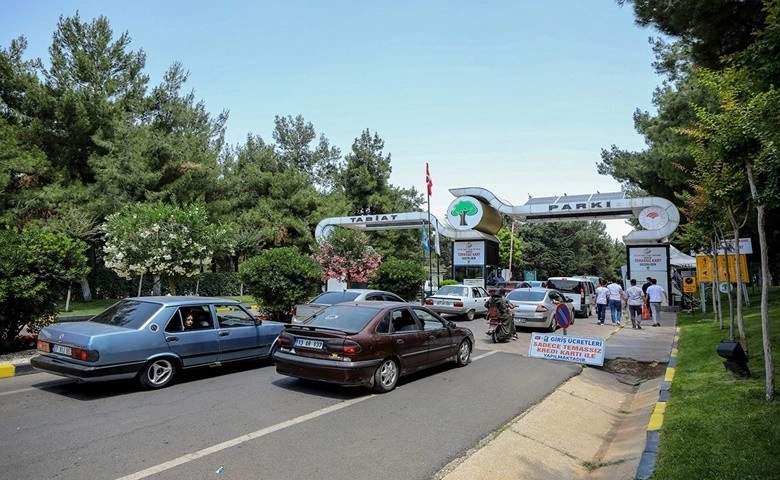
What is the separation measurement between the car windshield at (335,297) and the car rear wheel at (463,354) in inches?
204

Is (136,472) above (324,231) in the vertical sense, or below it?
below

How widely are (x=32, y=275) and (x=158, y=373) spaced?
458cm

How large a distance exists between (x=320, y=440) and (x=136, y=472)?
1869 millimetres

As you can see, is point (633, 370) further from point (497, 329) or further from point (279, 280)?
point (279, 280)

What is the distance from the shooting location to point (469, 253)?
30.4 metres

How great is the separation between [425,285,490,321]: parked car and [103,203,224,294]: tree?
9.25m

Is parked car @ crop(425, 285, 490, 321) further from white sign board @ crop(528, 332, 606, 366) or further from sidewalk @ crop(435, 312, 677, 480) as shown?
sidewalk @ crop(435, 312, 677, 480)

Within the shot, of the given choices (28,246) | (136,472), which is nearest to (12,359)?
(28,246)

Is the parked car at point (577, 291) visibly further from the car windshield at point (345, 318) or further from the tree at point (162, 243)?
the car windshield at point (345, 318)

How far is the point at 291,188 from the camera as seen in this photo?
44.2 metres

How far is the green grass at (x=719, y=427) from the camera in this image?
4441 millimetres

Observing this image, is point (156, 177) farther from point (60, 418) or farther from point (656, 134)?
point (656, 134)

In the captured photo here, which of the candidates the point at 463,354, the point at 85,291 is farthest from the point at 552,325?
the point at 85,291

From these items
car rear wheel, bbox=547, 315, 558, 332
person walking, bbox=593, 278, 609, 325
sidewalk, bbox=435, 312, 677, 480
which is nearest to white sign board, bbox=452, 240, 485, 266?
person walking, bbox=593, 278, 609, 325
